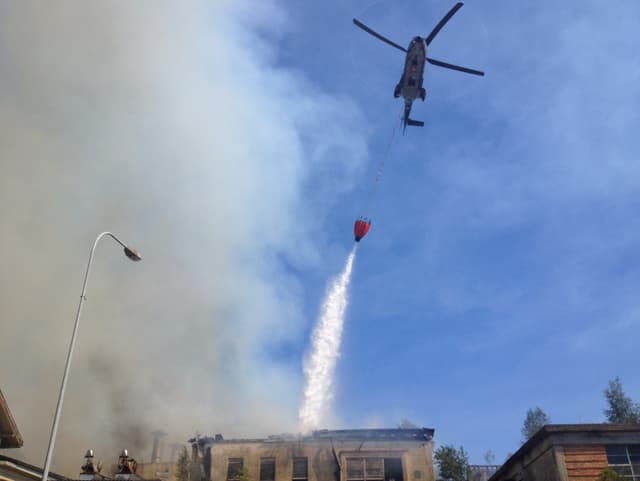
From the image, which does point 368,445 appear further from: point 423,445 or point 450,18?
point 450,18

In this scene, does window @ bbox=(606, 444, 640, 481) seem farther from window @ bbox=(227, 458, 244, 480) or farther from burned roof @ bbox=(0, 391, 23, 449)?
burned roof @ bbox=(0, 391, 23, 449)

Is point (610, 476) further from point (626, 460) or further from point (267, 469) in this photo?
point (267, 469)

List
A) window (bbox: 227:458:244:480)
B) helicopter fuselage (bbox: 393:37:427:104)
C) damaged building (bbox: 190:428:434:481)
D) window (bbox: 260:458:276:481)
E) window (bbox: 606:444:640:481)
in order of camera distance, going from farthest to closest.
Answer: window (bbox: 260:458:276:481)
window (bbox: 227:458:244:480)
damaged building (bbox: 190:428:434:481)
helicopter fuselage (bbox: 393:37:427:104)
window (bbox: 606:444:640:481)

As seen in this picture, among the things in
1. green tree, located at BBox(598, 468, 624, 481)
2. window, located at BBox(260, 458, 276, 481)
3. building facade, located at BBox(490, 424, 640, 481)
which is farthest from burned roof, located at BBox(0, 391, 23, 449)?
green tree, located at BBox(598, 468, 624, 481)

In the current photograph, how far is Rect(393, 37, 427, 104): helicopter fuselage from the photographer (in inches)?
1265

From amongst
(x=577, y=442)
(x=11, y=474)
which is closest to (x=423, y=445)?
(x=577, y=442)

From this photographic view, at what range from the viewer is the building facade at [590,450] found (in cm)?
2444

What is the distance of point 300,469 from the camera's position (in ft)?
125

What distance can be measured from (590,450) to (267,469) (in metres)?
21.1

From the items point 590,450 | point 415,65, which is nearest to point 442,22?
point 415,65

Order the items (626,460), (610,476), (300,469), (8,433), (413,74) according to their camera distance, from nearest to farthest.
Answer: (8,433) < (610,476) < (626,460) < (413,74) < (300,469)

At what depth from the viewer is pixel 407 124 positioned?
35.8 meters

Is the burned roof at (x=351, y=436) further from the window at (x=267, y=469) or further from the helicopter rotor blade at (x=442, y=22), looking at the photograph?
the helicopter rotor blade at (x=442, y=22)

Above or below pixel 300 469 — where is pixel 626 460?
below
